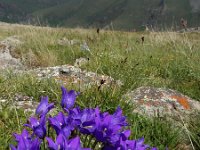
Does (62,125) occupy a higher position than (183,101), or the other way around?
(62,125)

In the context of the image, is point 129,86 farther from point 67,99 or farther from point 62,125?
point 62,125

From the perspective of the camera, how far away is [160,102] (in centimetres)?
629

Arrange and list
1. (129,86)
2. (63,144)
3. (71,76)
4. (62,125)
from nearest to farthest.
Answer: (63,144) < (62,125) < (129,86) < (71,76)

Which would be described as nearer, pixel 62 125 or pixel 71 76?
pixel 62 125

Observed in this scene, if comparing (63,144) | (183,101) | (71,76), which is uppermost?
(63,144)

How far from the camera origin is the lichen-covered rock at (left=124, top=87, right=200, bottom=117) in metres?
6.02

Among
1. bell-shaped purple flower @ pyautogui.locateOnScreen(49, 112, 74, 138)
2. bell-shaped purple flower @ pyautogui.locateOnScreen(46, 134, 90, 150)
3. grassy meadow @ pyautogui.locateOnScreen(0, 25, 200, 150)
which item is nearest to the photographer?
bell-shaped purple flower @ pyautogui.locateOnScreen(46, 134, 90, 150)

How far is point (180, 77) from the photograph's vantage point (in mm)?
8828

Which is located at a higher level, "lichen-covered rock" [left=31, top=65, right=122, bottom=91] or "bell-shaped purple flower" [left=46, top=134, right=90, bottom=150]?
"bell-shaped purple flower" [left=46, top=134, right=90, bottom=150]

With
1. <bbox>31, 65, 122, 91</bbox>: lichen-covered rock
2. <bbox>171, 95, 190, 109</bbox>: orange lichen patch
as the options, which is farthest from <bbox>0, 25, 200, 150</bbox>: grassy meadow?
<bbox>171, 95, 190, 109</bbox>: orange lichen patch

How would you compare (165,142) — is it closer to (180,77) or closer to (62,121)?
(62,121)

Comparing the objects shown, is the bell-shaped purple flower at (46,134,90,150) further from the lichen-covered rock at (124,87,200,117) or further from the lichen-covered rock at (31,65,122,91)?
the lichen-covered rock at (31,65,122,91)

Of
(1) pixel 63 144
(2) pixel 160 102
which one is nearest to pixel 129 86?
(2) pixel 160 102

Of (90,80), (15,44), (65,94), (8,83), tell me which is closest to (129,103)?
(90,80)
